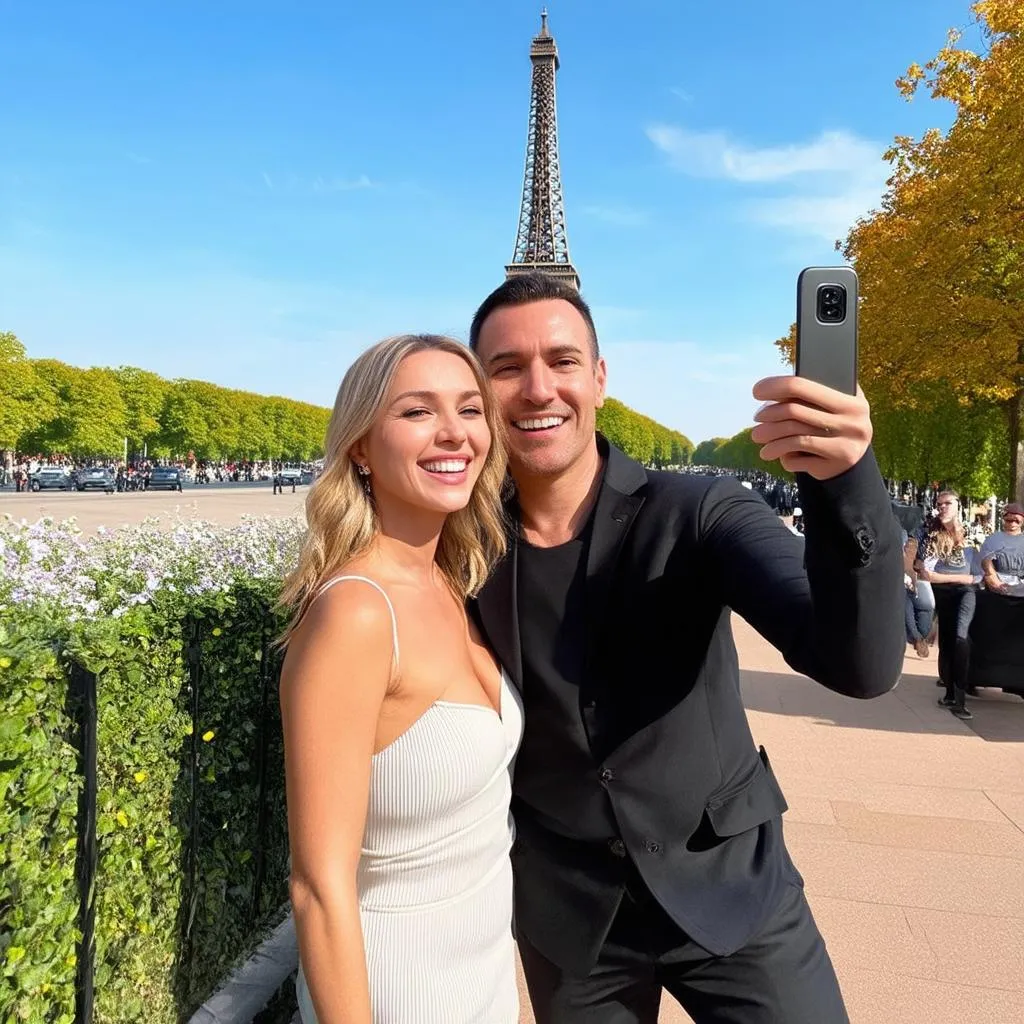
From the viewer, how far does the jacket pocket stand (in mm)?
2047

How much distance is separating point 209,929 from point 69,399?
7023cm

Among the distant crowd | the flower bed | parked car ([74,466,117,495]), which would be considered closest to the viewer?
the flower bed

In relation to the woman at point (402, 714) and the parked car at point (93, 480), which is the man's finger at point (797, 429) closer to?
the woman at point (402, 714)

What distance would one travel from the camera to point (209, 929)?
3.00m

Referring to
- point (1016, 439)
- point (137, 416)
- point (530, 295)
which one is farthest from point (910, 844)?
point (137, 416)

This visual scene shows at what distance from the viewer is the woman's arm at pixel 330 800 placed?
1712mm

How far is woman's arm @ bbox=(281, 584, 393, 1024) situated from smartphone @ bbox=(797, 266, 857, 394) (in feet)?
3.28

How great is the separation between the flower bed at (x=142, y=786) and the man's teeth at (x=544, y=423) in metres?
1.20

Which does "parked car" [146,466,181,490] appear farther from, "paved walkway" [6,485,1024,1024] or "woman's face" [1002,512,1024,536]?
"woman's face" [1002,512,1024,536]

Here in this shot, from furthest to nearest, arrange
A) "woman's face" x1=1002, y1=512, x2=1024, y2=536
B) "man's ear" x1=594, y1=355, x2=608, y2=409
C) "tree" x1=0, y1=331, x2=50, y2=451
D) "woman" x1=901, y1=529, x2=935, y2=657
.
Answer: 1. "tree" x1=0, y1=331, x2=50, y2=451
2. "woman" x1=901, y1=529, x2=935, y2=657
3. "woman's face" x1=1002, y1=512, x2=1024, y2=536
4. "man's ear" x1=594, y1=355, x2=608, y2=409

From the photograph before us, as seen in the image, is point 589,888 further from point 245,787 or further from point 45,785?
point 245,787

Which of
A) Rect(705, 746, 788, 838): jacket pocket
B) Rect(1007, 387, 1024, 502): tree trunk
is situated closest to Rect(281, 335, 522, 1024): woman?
Rect(705, 746, 788, 838): jacket pocket

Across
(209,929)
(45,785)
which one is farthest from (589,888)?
(209,929)

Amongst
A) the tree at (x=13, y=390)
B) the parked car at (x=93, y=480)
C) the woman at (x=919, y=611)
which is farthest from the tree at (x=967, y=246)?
the tree at (x=13, y=390)
